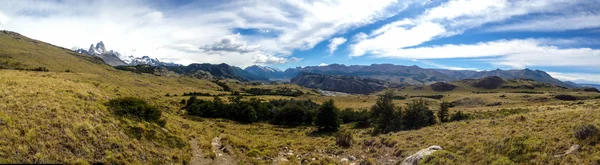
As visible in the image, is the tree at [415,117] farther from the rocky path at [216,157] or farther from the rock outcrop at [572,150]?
the rocky path at [216,157]

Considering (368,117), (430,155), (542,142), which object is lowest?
(368,117)

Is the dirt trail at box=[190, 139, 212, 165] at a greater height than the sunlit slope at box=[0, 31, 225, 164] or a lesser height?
lesser

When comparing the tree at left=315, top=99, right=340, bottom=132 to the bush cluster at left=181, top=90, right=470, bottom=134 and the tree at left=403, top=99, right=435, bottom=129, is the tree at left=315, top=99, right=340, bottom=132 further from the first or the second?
the tree at left=403, top=99, right=435, bottom=129

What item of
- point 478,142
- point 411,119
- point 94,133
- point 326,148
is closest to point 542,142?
point 478,142

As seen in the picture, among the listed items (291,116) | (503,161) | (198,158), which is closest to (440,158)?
(503,161)

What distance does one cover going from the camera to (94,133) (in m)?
17.4

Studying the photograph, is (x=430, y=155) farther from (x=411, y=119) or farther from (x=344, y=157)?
(x=411, y=119)

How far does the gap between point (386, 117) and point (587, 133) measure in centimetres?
4100

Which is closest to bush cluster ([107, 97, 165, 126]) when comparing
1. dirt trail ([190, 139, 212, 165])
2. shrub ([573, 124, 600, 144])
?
dirt trail ([190, 139, 212, 165])

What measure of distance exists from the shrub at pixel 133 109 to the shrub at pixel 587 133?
107ft

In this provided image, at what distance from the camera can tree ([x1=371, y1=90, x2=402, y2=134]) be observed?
2008 inches

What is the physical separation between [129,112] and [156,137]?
3.73 meters

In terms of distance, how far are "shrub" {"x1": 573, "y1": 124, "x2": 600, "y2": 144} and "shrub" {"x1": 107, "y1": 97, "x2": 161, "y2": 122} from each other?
32.7 meters

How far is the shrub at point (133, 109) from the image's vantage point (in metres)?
23.1
